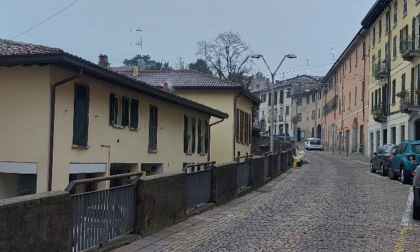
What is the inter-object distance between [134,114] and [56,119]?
5.33 metres

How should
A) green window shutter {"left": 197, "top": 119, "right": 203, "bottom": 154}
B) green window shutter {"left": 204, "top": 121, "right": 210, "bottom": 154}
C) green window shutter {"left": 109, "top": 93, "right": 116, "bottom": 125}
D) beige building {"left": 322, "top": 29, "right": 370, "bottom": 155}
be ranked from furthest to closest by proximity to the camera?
1. beige building {"left": 322, "top": 29, "right": 370, "bottom": 155}
2. green window shutter {"left": 204, "top": 121, "right": 210, "bottom": 154}
3. green window shutter {"left": 197, "top": 119, "right": 203, "bottom": 154}
4. green window shutter {"left": 109, "top": 93, "right": 116, "bottom": 125}

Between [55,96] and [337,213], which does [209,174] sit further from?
[55,96]

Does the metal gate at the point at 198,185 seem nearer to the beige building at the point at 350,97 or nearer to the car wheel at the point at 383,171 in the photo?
the car wheel at the point at 383,171

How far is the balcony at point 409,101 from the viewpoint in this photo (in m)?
32.3

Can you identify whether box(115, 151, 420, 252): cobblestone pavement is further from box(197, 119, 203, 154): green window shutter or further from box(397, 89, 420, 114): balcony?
box(397, 89, 420, 114): balcony

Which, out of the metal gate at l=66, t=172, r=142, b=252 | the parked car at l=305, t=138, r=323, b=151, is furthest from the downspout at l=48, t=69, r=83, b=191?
the parked car at l=305, t=138, r=323, b=151

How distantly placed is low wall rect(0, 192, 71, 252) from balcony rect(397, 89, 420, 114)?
28901mm

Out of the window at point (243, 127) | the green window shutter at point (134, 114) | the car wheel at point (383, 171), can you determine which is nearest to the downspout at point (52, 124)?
the green window shutter at point (134, 114)

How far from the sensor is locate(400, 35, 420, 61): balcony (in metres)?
32.5

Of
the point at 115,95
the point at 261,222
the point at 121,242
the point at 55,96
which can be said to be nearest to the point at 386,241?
the point at 261,222

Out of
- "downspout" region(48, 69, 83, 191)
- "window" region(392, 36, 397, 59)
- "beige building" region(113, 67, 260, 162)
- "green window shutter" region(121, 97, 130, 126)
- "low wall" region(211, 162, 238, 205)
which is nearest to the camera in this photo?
"downspout" region(48, 69, 83, 191)

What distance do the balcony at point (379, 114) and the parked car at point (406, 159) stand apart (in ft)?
61.9

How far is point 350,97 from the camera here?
5897 centimetres

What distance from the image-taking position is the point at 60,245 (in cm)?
612
